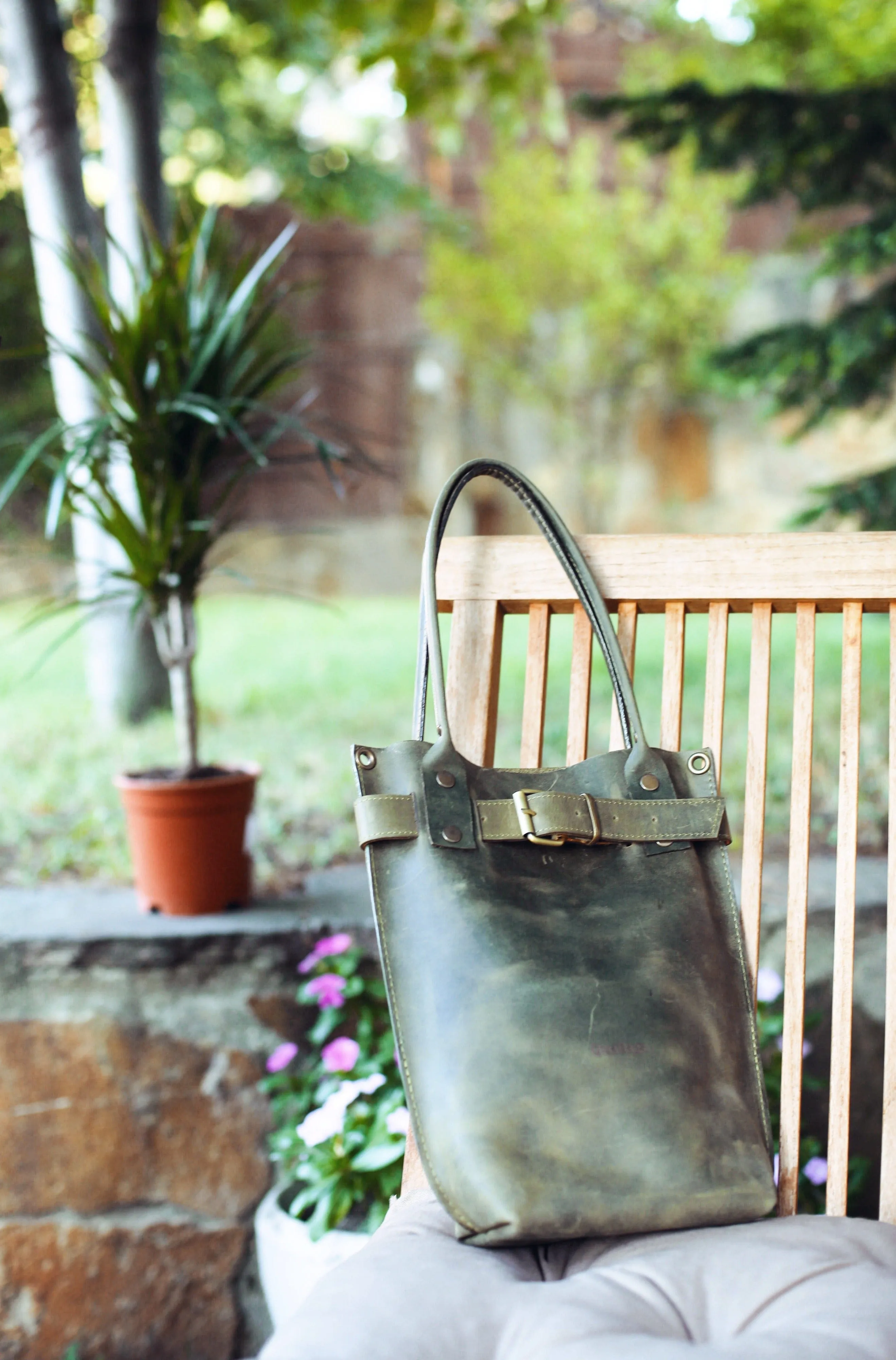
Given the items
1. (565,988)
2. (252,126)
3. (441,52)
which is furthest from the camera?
(252,126)

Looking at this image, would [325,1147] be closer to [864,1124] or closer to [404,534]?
[864,1124]

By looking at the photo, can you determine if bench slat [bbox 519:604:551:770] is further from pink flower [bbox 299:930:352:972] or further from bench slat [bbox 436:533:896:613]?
pink flower [bbox 299:930:352:972]

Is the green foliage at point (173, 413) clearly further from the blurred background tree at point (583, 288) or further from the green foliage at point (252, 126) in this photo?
the blurred background tree at point (583, 288)

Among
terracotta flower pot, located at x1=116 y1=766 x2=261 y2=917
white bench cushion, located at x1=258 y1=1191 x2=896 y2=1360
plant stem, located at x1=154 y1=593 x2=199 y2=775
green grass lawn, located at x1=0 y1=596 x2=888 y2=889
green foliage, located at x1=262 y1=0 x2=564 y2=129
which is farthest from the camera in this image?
green foliage, located at x1=262 y1=0 x2=564 y2=129

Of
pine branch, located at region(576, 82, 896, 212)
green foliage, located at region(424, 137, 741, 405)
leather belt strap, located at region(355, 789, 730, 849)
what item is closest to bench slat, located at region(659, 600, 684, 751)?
leather belt strap, located at region(355, 789, 730, 849)

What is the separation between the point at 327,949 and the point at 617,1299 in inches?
29.9

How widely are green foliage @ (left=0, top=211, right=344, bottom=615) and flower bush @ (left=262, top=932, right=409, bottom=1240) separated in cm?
67

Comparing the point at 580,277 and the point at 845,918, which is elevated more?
the point at 580,277

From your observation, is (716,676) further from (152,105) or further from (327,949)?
(152,105)

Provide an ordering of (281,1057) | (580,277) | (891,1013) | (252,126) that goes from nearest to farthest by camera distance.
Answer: (891,1013)
(281,1057)
(252,126)
(580,277)

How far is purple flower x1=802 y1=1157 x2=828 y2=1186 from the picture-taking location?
1306 mm

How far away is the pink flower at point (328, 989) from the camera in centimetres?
143

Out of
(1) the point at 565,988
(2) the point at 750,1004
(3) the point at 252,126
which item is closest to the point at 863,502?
(2) the point at 750,1004

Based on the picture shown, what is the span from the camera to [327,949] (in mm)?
1457
